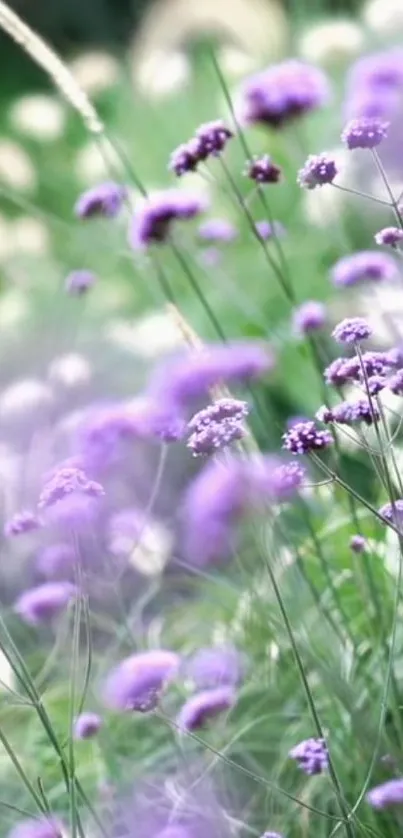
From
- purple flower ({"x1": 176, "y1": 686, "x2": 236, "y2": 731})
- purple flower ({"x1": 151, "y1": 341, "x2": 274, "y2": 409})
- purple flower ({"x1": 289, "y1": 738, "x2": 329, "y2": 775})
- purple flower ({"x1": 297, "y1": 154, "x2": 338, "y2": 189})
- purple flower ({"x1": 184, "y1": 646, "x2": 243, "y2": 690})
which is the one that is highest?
purple flower ({"x1": 297, "y1": 154, "x2": 338, "y2": 189})

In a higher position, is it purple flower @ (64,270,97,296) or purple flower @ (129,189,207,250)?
purple flower @ (64,270,97,296)

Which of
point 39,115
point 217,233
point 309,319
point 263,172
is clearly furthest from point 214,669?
point 39,115

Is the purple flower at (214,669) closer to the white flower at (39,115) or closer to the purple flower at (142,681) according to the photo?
the purple flower at (142,681)

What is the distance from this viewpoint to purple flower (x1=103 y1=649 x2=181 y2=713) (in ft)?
2.75

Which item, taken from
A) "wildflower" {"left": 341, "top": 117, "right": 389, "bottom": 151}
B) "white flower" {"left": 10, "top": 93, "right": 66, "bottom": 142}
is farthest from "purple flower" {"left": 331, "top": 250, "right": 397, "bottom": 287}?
"white flower" {"left": 10, "top": 93, "right": 66, "bottom": 142}

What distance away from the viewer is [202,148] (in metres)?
0.94

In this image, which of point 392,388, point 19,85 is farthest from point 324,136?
point 19,85

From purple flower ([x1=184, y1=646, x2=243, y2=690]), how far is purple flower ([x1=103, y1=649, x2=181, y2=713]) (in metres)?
0.18

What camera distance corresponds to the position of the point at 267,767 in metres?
1.20

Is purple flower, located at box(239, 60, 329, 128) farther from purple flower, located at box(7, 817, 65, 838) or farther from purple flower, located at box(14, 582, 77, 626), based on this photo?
purple flower, located at box(7, 817, 65, 838)

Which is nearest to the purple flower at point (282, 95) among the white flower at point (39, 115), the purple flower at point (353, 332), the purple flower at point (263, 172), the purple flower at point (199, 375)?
the purple flower at point (263, 172)

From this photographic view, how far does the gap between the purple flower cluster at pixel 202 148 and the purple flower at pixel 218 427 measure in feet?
0.83

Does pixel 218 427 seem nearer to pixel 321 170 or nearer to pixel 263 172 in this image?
pixel 321 170

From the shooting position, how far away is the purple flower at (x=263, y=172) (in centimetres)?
98
